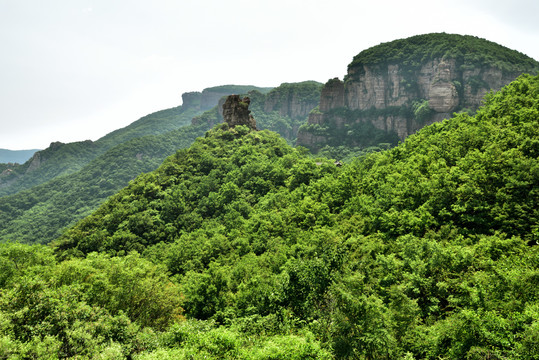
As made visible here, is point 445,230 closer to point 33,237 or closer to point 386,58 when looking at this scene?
point 33,237

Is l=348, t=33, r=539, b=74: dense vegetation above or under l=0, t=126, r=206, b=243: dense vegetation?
above

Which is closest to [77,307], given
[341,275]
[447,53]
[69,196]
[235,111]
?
[341,275]

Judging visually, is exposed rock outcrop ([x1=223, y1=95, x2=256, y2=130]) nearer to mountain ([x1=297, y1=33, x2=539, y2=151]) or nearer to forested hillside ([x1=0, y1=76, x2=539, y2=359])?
forested hillside ([x1=0, y1=76, x2=539, y2=359])

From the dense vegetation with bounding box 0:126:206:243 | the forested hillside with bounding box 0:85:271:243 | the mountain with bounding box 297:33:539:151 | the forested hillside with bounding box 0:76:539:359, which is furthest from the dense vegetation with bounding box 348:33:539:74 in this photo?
the dense vegetation with bounding box 0:126:206:243

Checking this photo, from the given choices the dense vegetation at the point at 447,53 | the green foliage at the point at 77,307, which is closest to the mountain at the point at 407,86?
the dense vegetation at the point at 447,53

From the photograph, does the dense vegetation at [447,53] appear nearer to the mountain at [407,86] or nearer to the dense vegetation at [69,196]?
the mountain at [407,86]

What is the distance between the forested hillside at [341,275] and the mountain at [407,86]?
82.0 metres

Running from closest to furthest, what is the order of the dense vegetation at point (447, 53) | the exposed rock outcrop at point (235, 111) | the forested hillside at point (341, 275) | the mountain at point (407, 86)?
the forested hillside at point (341, 275) → the exposed rock outcrop at point (235, 111) → the mountain at point (407, 86) → the dense vegetation at point (447, 53)

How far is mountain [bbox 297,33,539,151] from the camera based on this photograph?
360ft

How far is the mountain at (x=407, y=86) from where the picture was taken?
110 metres

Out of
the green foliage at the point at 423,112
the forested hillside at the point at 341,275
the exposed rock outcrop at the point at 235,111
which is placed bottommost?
the forested hillside at the point at 341,275

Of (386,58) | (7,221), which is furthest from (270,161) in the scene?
(7,221)

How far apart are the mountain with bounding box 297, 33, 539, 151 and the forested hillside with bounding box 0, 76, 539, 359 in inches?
3229

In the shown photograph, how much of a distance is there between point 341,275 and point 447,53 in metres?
137
